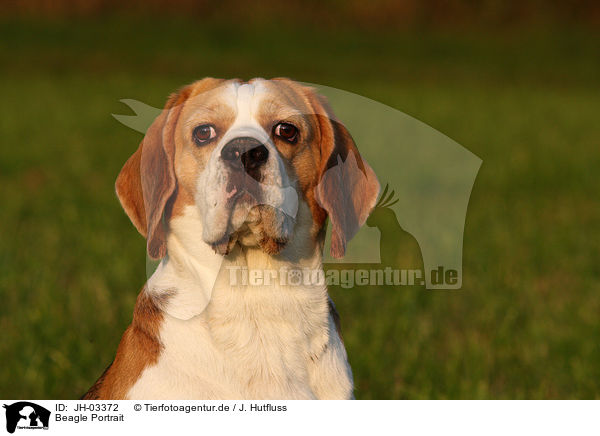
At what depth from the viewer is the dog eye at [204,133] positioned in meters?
2.94

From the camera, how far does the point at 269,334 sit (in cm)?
288

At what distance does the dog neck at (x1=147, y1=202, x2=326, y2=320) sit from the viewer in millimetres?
2855

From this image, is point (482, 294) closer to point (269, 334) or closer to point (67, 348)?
point (67, 348)

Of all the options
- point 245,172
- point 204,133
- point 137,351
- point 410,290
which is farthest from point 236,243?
point 410,290

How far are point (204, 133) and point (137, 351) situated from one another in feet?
2.85

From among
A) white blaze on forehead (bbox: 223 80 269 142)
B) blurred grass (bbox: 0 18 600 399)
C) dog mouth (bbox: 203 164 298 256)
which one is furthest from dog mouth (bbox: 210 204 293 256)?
blurred grass (bbox: 0 18 600 399)

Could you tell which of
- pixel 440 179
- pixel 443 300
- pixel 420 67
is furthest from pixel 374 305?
pixel 420 67

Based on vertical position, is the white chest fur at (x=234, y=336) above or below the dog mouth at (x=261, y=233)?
below

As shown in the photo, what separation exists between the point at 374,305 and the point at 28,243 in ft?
12.5

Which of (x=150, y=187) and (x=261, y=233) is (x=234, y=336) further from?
(x=150, y=187)

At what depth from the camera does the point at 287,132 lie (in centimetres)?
297
